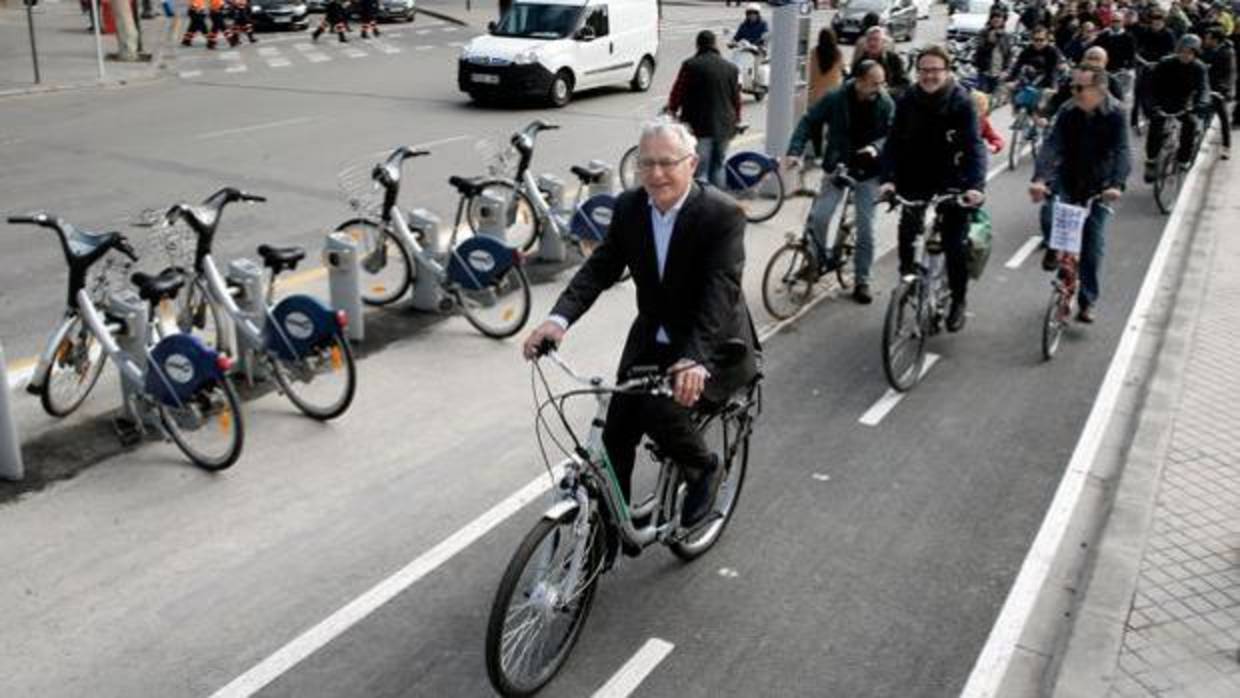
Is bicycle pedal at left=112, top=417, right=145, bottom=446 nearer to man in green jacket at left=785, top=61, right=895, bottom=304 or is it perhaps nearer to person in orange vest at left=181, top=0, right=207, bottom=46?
man in green jacket at left=785, top=61, right=895, bottom=304

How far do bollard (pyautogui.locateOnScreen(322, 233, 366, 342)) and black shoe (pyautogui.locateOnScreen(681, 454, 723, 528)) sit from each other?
12.4 feet

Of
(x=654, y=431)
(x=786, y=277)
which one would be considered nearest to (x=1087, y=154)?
(x=786, y=277)

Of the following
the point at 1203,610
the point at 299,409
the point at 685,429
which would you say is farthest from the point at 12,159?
the point at 1203,610

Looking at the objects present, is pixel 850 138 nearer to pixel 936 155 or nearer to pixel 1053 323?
pixel 936 155

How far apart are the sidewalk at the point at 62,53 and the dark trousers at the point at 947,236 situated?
701 inches

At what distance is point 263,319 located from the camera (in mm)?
7004

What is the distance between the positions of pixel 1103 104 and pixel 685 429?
5.19 metres

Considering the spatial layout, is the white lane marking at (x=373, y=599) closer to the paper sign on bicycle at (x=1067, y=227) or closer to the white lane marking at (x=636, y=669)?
the white lane marking at (x=636, y=669)

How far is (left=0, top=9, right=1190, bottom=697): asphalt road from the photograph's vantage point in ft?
15.1

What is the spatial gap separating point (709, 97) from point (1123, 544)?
23.9 ft

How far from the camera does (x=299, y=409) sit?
698 cm

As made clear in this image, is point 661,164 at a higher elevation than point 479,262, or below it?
higher

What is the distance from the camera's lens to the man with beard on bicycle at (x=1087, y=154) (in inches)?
320

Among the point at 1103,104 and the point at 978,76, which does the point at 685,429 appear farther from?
the point at 978,76
